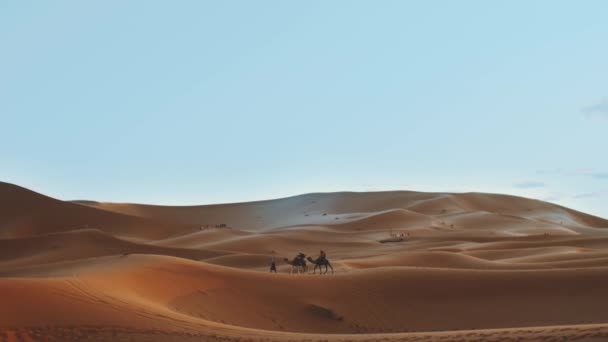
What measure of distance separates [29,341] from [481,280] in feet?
37.1

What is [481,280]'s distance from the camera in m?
18.3

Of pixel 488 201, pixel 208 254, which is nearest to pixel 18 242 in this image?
pixel 208 254

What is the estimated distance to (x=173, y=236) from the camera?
149ft

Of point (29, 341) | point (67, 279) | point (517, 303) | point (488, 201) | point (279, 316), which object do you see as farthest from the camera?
point (488, 201)

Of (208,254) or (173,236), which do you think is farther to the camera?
(173,236)

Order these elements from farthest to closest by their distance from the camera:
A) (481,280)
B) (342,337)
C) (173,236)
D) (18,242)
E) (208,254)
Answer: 1. (173,236)
2. (18,242)
3. (208,254)
4. (481,280)
5. (342,337)

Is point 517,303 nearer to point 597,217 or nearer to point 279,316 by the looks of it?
point 279,316

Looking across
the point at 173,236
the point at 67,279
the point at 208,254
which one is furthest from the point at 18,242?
the point at 67,279

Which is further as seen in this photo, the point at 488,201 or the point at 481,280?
the point at 488,201

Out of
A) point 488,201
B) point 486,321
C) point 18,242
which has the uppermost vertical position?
point 488,201

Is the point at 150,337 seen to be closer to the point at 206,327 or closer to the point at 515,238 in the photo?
the point at 206,327

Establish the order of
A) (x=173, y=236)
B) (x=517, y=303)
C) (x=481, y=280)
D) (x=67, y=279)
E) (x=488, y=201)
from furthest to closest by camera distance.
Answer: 1. (x=488, y=201)
2. (x=173, y=236)
3. (x=481, y=280)
4. (x=517, y=303)
5. (x=67, y=279)

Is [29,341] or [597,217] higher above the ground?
[597,217]

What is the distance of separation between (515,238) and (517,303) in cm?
2339
